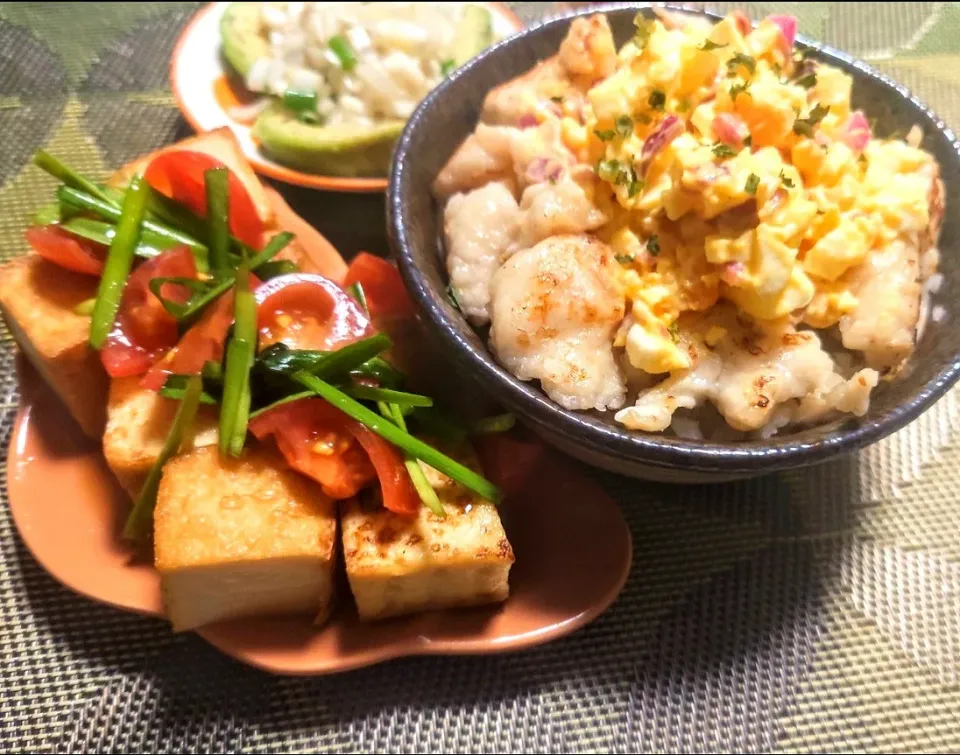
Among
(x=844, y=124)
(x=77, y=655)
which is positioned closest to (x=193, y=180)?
(x=77, y=655)

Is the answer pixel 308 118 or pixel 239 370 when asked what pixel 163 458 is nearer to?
pixel 239 370

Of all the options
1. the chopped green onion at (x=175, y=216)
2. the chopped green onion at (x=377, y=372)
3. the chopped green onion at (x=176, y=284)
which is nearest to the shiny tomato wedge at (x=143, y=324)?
the chopped green onion at (x=176, y=284)

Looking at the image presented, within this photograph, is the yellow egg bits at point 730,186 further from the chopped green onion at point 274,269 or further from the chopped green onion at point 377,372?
the chopped green onion at point 274,269

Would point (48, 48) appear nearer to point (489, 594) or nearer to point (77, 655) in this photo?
point (77, 655)

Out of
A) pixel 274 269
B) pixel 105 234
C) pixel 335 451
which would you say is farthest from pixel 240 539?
pixel 105 234

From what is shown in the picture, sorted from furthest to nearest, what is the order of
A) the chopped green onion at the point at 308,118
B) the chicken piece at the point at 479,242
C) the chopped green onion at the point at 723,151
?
the chopped green onion at the point at 308,118 < the chicken piece at the point at 479,242 < the chopped green onion at the point at 723,151

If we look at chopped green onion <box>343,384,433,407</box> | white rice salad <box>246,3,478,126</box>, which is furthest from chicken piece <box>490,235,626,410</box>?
white rice salad <box>246,3,478,126</box>

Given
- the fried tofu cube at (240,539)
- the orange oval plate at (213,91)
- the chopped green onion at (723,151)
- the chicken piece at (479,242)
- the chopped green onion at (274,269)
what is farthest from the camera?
the orange oval plate at (213,91)
